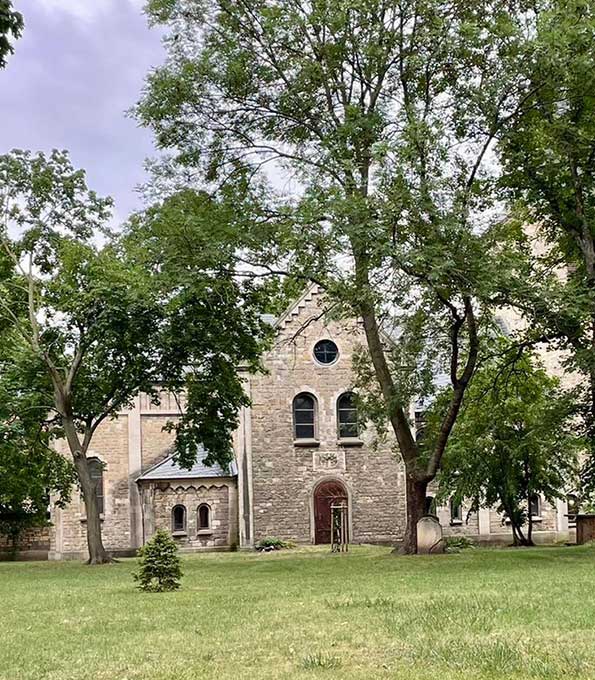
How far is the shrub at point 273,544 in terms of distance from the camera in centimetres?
3591

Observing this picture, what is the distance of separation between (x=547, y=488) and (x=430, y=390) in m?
8.38

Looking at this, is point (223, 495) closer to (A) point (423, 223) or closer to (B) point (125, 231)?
(B) point (125, 231)

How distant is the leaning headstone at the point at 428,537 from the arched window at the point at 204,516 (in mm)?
15264

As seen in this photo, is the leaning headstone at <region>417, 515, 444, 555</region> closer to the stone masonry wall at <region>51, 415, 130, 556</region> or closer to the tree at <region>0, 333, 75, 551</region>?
the tree at <region>0, 333, 75, 551</region>

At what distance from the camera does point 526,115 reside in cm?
2202

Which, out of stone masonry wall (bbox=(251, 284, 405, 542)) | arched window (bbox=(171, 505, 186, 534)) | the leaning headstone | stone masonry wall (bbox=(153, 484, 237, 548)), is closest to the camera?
the leaning headstone

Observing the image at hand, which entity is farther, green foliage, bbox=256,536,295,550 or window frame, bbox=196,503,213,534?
window frame, bbox=196,503,213,534

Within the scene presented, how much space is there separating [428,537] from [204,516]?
15.7 meters

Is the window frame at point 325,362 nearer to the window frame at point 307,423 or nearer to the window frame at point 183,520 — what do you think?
the window frame at point 307,423

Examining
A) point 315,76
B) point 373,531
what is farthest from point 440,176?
point 373,531

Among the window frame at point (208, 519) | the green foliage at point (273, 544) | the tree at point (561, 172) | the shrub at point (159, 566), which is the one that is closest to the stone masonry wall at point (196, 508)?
the window frame at point (208, 519)

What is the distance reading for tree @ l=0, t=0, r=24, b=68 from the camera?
583 cm

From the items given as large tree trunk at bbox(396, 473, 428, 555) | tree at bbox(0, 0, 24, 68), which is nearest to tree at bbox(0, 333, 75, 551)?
large tree trunk at bbox(396, 473, 428, 555)

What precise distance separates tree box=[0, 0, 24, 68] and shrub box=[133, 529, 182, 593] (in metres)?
11.2
